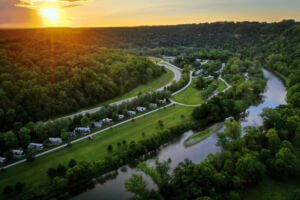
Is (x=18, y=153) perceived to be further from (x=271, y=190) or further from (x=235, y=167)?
(x=271, y=190)

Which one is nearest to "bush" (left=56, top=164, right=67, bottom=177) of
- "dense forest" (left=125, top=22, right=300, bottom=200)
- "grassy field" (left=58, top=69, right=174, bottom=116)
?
"dense forest" (left=125, top=22, right=300, bottom=200)

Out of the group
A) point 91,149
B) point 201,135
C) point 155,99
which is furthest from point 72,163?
point 155,99

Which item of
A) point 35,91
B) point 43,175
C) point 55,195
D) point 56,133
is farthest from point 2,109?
point 55,195

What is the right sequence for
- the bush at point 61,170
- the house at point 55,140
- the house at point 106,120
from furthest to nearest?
the house at point 106,120 < the house at point 55,140 < the bush at point 61,170

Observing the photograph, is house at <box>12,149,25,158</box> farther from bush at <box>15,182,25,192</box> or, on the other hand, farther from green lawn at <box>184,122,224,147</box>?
green lawn at <box>184,122,224,147</box>

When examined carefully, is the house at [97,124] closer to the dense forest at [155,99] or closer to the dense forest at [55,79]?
the dense forest at [155,99]

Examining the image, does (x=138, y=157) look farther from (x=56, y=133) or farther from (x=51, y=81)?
(x=51, y=81)

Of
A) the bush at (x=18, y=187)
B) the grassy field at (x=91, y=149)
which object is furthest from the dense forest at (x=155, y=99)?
the grassy field at (x=91, y=149)
